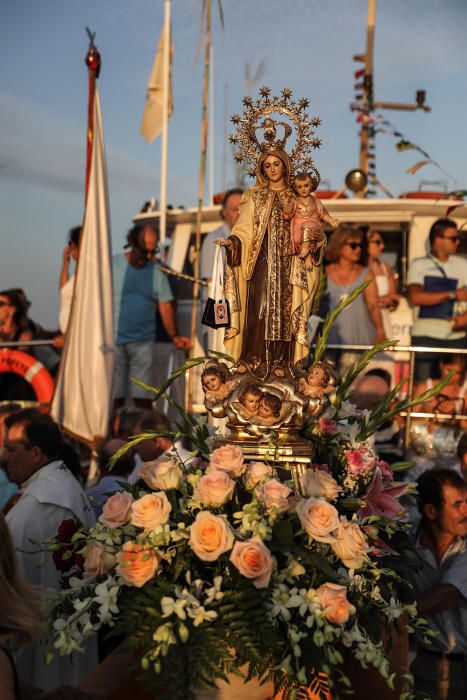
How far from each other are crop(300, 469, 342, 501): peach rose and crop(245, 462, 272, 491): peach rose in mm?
132

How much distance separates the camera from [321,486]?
3.26 m

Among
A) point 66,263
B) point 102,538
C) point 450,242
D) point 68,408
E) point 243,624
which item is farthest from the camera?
point 66,263

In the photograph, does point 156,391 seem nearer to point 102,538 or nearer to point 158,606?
point 102,538

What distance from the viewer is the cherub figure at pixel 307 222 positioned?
12.2 ft

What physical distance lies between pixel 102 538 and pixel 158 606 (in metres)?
0.31

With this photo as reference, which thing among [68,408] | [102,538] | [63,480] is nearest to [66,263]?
[68,408]

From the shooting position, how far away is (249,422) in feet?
11.8

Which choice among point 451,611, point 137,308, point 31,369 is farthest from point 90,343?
point 451,611

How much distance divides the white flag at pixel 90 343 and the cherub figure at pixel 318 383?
458 cm

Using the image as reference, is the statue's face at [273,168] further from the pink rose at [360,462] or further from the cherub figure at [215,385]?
the pink rose at [360,462]

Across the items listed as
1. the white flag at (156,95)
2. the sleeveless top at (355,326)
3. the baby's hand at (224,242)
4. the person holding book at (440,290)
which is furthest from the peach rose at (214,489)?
the white flag at (156,95)

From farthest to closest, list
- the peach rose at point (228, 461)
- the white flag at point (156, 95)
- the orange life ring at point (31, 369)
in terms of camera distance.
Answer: the white flag at point (156, 95)
the orange life ring at point (31, 369)
the peach rose at point (228, 461)

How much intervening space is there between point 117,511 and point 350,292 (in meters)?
4.98

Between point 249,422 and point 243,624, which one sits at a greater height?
point 249,422
